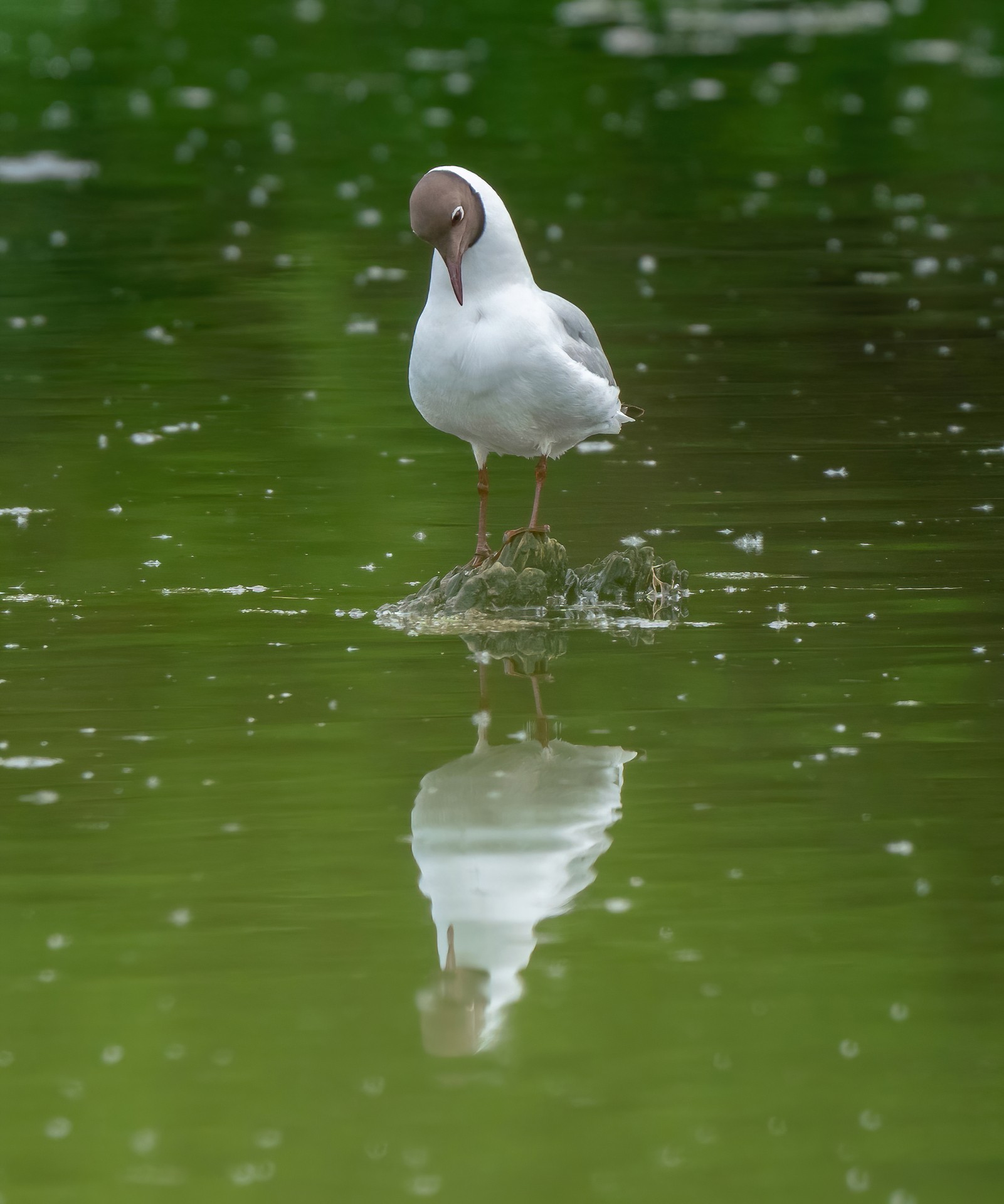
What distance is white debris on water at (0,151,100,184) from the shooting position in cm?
2467

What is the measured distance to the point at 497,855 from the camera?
236 inches

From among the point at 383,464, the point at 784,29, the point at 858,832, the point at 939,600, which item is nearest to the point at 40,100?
the point at 784,29

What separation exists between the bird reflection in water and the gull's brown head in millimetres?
1743

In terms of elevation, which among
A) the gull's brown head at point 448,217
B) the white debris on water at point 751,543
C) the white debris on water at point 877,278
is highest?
the white debris on water at point 877,278

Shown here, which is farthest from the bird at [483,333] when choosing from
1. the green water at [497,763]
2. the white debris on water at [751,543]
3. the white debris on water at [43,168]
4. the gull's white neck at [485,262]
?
the white debris on water at [43,168]

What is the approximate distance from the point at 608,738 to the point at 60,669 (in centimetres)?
200

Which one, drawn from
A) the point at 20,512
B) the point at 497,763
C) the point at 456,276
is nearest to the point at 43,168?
the point at 20,512

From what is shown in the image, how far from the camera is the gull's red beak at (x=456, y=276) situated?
8.25 m

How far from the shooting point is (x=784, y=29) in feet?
139

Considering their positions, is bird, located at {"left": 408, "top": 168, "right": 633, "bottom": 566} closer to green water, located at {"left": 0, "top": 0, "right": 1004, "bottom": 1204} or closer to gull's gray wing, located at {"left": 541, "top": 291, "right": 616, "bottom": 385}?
gull's gray wing, located at {"left": 541, "top": 291, "right": 616, "bottom": 385}

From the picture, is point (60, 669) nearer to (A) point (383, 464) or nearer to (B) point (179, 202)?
(A) point (383, 464)

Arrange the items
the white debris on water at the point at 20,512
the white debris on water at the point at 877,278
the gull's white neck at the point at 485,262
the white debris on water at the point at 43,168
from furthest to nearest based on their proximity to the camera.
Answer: the white debris on water at the point at 43,168 < the white debris on water at the point at 877,278 < the white debris on water at the point at 20,512 < the gull's white neck at the point at 485,262

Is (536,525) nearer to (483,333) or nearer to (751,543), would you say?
(483,333)

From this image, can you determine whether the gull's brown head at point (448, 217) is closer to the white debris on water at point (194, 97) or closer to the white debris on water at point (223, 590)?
the white debris on water at point (223, 590)
